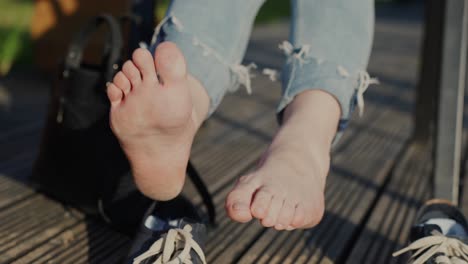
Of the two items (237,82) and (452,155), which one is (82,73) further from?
(452,155)

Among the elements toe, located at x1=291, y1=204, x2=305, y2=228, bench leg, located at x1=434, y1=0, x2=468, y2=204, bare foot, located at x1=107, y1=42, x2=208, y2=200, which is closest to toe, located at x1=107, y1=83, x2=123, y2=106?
bare foot, located at x1=107, y1=42, x2=208, y2=200

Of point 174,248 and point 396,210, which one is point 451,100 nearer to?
point 396,210

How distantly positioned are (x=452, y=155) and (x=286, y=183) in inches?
16.9

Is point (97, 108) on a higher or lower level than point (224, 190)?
higher

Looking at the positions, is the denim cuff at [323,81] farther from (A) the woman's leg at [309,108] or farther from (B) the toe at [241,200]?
(B) the toe at [241,200]

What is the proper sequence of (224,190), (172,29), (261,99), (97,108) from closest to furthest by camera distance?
(172,29), (97,108), (224,190), (261,99)

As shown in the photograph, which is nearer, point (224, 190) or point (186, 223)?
point (186, 223)

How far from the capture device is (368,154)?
148cm

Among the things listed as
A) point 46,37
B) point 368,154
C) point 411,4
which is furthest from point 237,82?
point 411,4

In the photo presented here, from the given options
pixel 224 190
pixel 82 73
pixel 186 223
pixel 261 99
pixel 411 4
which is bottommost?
pixel 411 4

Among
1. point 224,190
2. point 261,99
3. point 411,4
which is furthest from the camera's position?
point 411,4

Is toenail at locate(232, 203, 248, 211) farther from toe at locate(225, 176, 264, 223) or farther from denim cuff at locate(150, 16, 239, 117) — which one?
denim cuff at locate(150, 16, 239, 117)

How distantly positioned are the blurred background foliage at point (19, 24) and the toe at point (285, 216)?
→ 32.7 inches

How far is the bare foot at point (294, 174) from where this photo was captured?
714mm
